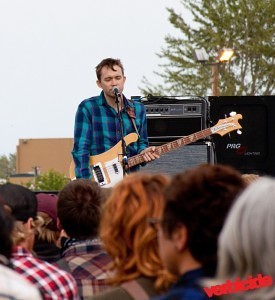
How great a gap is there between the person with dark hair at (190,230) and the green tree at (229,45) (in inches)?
969

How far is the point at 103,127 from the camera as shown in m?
7.74

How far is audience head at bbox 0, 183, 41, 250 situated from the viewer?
13.0 feet

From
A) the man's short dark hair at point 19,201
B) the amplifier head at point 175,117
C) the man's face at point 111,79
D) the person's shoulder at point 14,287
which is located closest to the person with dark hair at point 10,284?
the person's shoulder at point 14,287

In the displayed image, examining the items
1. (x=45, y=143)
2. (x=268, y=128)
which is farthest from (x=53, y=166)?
(x=268, y=128)

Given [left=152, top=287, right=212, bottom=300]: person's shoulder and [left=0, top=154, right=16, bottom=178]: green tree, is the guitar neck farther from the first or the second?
[left=0, top=154, right=16, bottom=178]: green tree

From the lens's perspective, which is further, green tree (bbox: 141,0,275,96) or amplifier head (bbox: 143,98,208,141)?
green tree (bbox: 141,0,275,96)

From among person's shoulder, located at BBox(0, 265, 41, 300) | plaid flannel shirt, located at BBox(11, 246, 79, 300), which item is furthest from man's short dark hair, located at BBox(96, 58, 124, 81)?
person's shoulder, located at BBox(0, 265, 41, 300)

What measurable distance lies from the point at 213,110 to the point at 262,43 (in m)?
17.9

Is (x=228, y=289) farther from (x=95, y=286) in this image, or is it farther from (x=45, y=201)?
(x=45, y=201)

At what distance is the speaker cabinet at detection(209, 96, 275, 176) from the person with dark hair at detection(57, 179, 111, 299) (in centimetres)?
582

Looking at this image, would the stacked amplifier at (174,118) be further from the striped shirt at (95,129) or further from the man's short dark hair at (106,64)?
the man's short dark hair at (106,64)

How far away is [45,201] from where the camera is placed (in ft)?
16.6

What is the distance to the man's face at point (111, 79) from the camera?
7539mm

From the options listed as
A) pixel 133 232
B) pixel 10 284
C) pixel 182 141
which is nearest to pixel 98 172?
pixel 182 141
